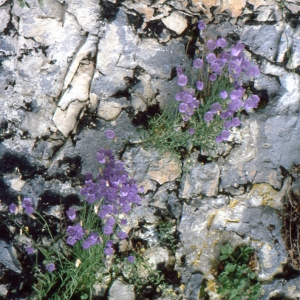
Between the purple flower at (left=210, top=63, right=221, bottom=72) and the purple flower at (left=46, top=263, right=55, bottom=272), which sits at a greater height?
the purple flower at (left=210, top=63, right=221, bottom=72)

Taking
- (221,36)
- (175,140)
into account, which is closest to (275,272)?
(175,140)

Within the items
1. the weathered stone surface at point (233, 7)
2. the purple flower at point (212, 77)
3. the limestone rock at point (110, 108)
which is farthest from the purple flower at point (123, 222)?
the weathered stone surface at point (233, 7)

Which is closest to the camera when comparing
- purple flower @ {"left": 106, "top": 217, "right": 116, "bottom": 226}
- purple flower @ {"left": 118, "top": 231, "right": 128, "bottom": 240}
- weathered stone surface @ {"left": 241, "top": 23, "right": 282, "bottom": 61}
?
purple flower @ {"left": 106, "top": 217, "right": 116, "bottom": 226}

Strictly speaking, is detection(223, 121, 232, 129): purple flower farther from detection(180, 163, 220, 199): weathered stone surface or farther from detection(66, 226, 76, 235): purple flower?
detection(66, 226, 76, 235): purple flower

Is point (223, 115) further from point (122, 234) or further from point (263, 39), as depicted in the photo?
point (122, 234)

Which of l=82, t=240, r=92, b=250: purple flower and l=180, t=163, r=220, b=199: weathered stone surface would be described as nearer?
l=82, t=240, r=92, b=250: purple flower

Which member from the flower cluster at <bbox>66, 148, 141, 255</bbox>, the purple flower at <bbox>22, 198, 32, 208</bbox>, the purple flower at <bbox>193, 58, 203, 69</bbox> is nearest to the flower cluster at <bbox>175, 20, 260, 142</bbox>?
the purple flower at <bbox>193, 58, 203, 69</bbox>
